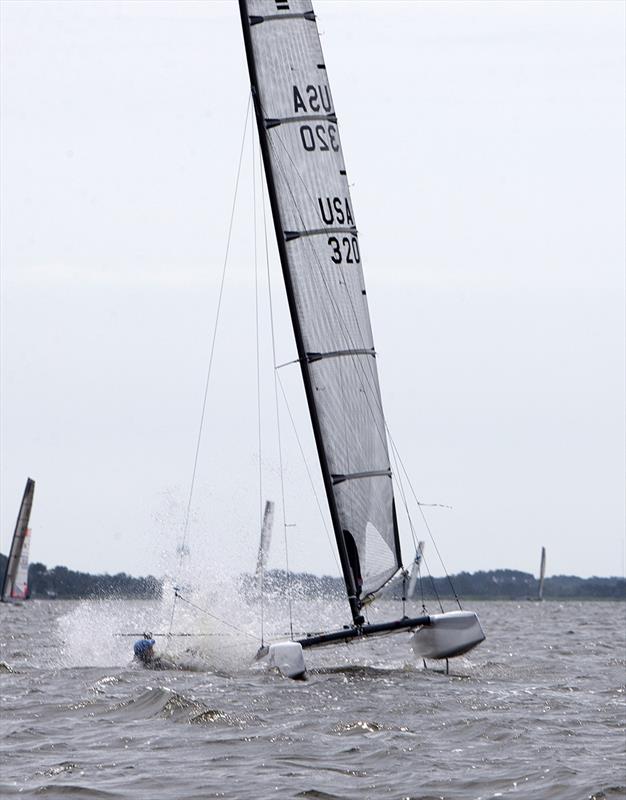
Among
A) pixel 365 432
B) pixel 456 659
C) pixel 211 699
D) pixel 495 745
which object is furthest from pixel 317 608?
pixel 495 745

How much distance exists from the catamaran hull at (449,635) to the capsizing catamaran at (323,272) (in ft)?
0.84

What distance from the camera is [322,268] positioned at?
16922 mm

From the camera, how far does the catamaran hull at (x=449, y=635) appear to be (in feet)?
52.4

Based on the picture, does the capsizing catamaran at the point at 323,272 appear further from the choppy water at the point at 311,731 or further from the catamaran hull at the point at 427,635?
the choppy water at the point at 311,731

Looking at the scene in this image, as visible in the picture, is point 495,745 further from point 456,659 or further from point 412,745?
point 456,659

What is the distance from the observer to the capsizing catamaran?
16.7 m

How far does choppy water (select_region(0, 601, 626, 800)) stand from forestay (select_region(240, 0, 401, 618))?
1.92 metres

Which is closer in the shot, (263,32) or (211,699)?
(211,699)

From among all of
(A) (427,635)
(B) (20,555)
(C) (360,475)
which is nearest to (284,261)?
(C) (360,475)

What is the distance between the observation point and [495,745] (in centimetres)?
1076

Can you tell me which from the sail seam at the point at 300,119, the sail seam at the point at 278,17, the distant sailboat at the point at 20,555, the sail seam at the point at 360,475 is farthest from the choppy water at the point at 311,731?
the distant sailboat at the point at 20,555

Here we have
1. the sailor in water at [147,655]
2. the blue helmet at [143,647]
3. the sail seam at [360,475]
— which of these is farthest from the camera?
the blue helmet at [143,647]

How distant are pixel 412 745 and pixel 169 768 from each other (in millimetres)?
1976

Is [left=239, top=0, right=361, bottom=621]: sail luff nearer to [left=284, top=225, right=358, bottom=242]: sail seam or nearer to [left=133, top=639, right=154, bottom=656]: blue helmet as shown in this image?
[left=284, top=225, right=358, bottom=242]: sail seam
